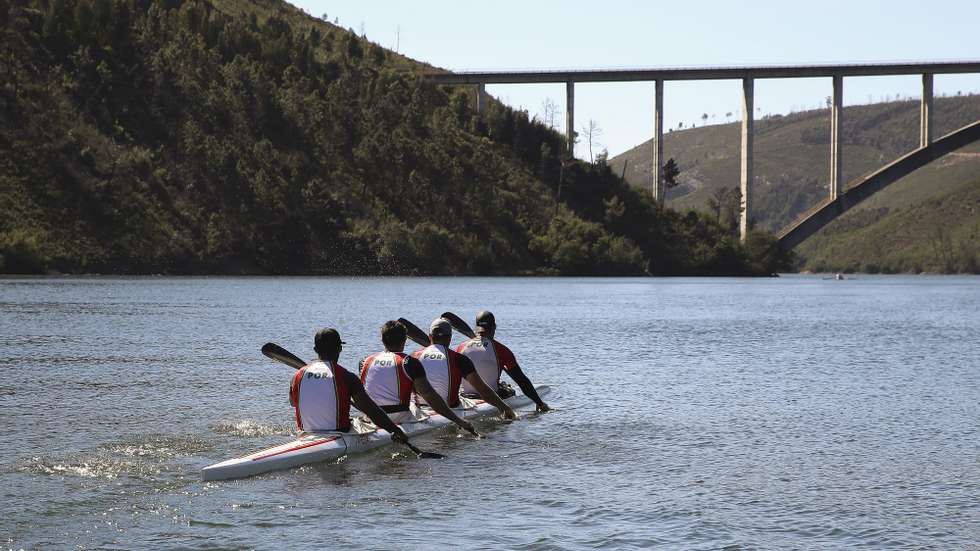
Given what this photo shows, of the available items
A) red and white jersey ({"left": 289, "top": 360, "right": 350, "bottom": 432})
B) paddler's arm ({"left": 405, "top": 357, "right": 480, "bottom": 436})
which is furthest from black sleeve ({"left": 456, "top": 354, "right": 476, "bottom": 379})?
red and white jersey ({"left": 289, "top": 360, "right": 350, "bottom": 432})

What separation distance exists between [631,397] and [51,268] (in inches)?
4376

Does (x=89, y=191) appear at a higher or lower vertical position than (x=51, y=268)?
higher

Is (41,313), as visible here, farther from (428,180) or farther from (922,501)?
(428,180)

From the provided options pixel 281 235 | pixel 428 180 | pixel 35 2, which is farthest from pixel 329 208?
pixel 35 2

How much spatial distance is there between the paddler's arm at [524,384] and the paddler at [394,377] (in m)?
4.17

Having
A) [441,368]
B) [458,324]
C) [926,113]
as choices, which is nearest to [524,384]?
[458,324]

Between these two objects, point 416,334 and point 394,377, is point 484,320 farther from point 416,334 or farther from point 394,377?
point 394,377

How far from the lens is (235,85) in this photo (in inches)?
6649

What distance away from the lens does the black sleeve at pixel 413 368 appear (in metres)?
19.3

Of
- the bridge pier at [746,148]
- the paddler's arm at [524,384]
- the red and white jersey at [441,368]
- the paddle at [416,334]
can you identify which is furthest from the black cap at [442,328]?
the bridge pier at [746,148]

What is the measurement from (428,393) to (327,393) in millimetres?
2725

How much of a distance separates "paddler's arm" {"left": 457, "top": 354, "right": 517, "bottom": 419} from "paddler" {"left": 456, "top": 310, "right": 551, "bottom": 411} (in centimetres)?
45

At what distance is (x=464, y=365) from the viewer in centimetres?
2216

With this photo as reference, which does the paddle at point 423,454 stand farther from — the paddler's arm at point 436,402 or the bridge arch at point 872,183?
the bridge arch at point 872,183
